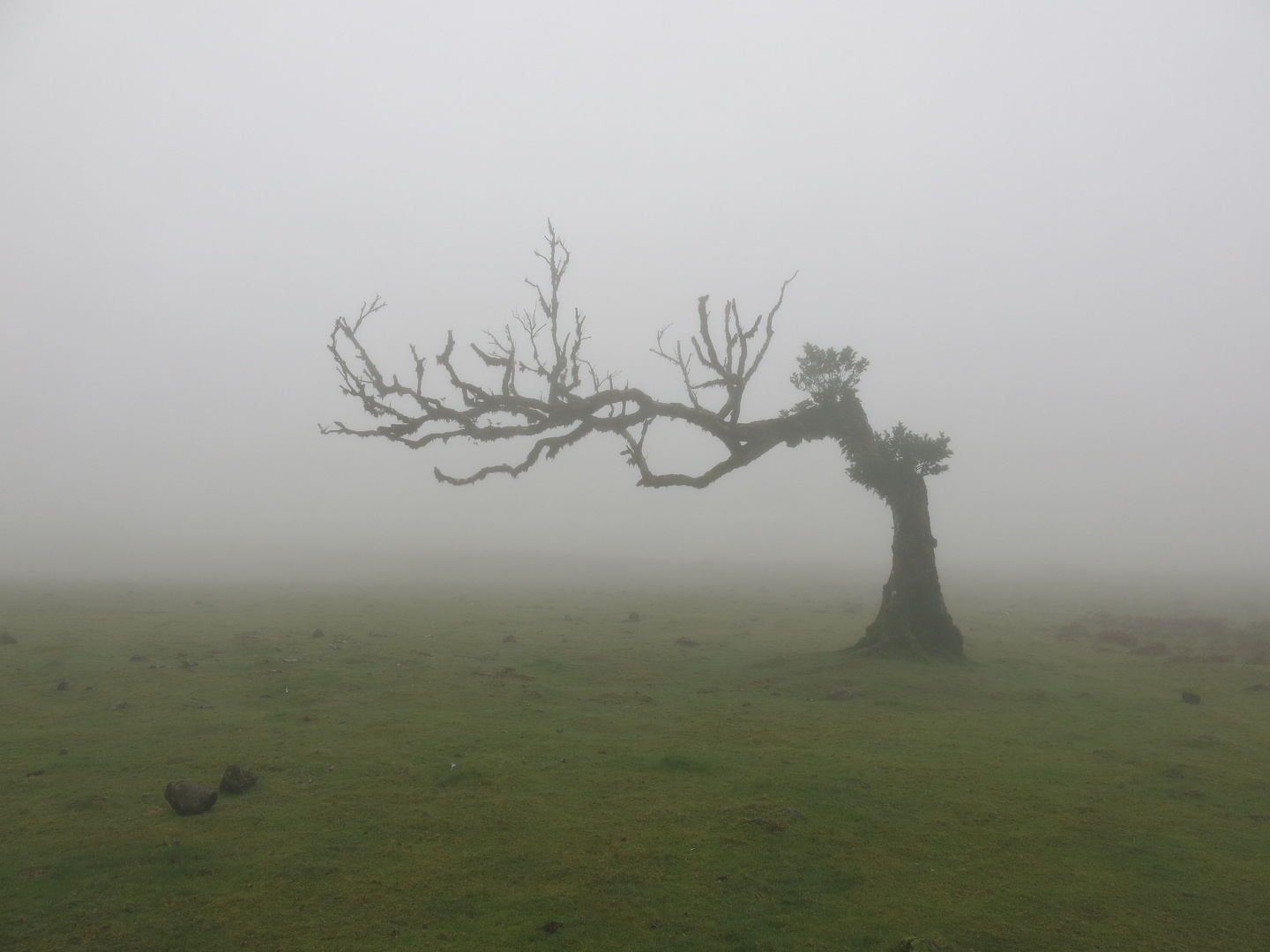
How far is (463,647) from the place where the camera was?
21.8 metres

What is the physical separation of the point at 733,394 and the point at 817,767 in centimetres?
1313

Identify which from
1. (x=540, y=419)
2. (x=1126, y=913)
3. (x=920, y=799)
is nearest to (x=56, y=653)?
(x=540, y=419)

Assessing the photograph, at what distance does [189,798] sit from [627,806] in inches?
201

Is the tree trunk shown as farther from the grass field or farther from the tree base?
the grass field

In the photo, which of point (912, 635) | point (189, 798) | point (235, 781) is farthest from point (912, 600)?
point (189, 798)

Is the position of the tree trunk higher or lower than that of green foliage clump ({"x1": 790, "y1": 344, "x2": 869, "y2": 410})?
lower

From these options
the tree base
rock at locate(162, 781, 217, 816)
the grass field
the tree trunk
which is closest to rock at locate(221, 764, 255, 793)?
the grass field

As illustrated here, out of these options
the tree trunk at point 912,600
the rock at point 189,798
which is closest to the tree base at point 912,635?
the tree trunk at point 912,600

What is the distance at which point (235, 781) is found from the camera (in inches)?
360

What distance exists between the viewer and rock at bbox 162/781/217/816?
8.45m

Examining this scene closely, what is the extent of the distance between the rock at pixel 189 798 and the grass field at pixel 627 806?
11 cm

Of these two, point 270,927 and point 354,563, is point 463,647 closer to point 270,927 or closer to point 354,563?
point 270,927

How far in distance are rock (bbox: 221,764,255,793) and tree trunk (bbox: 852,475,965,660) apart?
14534 millimetres

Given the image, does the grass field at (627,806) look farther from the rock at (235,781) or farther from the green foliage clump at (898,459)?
the green foliage clump at (898,459)
